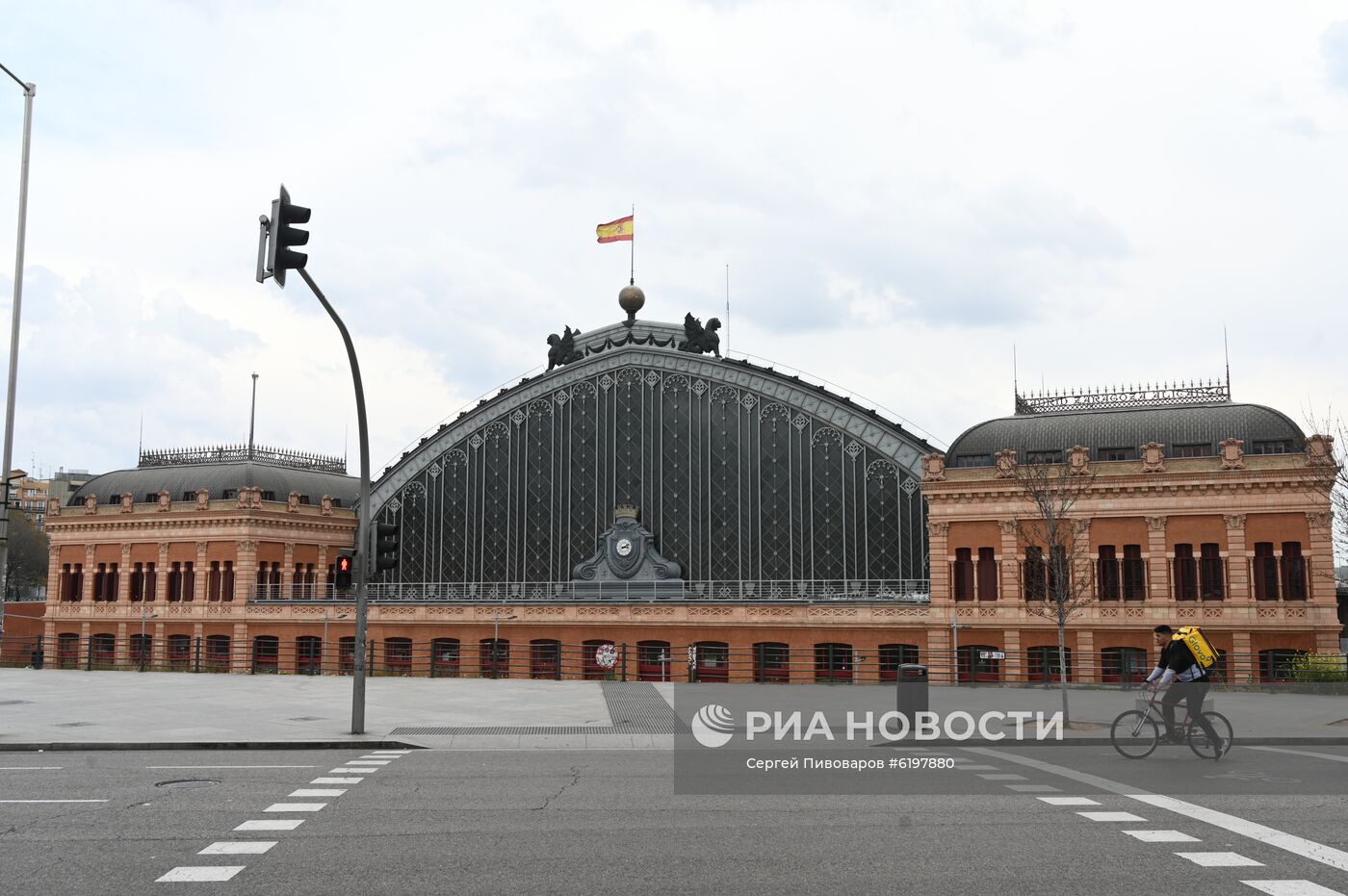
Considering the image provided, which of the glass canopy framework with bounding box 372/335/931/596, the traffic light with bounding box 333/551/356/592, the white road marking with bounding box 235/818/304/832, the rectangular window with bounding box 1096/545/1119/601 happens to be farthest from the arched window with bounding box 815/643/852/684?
the white road marking with bounding box 235/818/304/832

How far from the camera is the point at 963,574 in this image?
4078 centimetres

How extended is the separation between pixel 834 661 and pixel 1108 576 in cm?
1024

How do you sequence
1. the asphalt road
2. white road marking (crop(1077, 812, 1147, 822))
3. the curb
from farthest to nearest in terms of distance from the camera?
the curb < white road marking (crop(1077, 812, 1147, 822)) < the asphalt road

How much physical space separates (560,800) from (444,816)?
1.55 metres

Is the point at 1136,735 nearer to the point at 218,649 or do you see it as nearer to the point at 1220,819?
the point at 1220,819

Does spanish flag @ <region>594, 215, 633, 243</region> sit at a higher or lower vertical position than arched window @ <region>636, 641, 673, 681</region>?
higher

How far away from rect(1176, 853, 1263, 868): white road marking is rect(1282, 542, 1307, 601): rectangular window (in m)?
30.5

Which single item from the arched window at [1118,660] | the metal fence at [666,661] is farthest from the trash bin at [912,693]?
the arched window at [1118,660]

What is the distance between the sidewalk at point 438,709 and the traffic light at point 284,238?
26.1ft

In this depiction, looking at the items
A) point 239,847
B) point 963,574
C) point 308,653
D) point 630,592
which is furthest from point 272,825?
point 308,653

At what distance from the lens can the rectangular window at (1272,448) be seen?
38.3 meters

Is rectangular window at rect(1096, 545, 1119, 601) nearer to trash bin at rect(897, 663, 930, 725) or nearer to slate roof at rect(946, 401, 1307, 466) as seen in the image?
slate roof at rect(946, 401, 1307, 466)

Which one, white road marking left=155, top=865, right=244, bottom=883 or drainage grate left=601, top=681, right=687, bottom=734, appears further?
drainage grate left=601, top=681, right=687, bottom=734

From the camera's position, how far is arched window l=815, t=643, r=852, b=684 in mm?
41406
